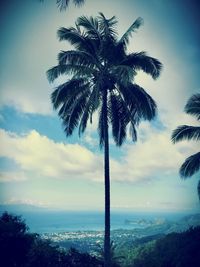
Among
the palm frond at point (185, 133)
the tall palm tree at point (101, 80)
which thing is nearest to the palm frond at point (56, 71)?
the tall palm tree at point (101, 80)

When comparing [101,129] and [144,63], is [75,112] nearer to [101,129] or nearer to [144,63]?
[101,129]

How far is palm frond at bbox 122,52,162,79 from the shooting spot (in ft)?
60.1

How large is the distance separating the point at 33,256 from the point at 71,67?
14057 mm

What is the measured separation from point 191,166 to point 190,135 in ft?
7.91

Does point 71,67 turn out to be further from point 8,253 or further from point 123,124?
point 8,253

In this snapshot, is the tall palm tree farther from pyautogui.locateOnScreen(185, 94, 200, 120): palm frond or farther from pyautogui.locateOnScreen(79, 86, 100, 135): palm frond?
pyautogui.locateOnScreen(185, 94, 200, 120): palm frond

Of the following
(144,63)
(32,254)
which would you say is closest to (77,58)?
(144,63)

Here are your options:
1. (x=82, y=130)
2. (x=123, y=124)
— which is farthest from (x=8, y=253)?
(x=123, y=124)

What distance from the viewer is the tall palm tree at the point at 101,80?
17.9 meters

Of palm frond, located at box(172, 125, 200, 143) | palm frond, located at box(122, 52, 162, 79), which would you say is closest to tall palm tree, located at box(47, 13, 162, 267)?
palm frond, located at box(122, 52, 162, 79)

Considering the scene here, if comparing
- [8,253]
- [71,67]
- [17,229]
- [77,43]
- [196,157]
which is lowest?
[8,253]

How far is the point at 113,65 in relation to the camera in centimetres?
1817

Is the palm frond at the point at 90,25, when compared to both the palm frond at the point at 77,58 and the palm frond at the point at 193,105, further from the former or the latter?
the palm frond at the point at 193,105

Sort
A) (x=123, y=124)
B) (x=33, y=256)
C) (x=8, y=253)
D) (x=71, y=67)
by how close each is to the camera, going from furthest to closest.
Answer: (x=8, y=253) < (x=33, y=256) < (x=123, y=124) < (x=71, y=67)
